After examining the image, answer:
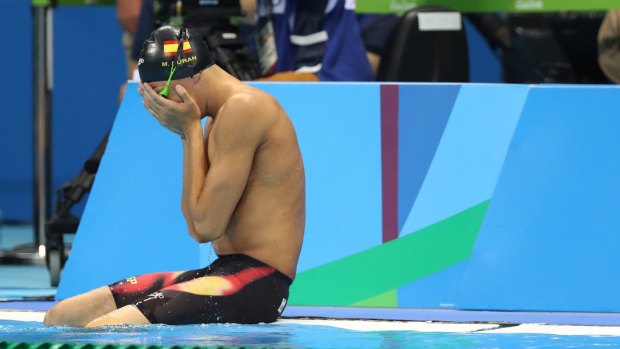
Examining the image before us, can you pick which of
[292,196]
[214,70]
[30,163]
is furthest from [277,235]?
[30,163]

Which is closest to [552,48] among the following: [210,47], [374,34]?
[374,34]

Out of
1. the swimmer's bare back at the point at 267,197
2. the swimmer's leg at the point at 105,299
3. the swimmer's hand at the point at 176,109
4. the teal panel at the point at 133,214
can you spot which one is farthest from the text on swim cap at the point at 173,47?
the teal panel at the point at 133,214

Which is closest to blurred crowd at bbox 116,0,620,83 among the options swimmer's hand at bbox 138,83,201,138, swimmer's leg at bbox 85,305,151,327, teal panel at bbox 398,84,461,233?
teal panel at bbox 398,84,461,233

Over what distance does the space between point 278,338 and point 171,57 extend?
1197 millimetres

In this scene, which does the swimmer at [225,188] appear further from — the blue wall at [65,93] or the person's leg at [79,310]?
the blue wall at [65,93]

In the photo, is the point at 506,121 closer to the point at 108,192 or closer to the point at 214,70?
the point at 214,70

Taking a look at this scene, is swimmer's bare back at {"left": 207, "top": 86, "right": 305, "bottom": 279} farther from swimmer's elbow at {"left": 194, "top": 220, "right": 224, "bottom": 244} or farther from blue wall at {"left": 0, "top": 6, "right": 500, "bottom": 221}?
blue wall at {"left": 0, "top": 6, "right": 500, "bottom": 221}

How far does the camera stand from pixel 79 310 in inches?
202

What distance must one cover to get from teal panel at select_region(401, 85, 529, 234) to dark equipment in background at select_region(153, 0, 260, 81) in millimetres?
1668

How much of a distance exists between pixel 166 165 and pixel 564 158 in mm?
1824

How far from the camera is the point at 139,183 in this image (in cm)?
632

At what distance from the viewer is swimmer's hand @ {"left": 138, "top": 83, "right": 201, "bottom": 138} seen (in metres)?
5.11

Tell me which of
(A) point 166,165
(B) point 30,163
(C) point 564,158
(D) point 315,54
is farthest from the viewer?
(B) point 30,163

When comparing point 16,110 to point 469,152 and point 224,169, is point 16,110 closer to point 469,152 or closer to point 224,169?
point 469,152
